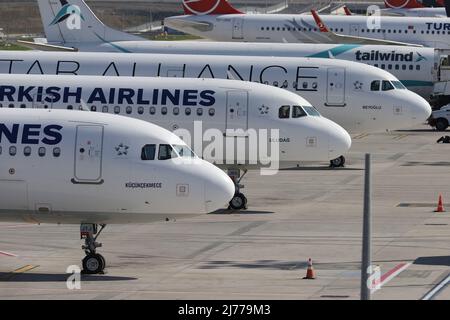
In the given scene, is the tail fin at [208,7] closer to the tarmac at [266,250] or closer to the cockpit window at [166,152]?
the tarmac at [266,250]

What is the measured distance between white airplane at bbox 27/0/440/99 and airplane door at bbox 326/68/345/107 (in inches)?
557

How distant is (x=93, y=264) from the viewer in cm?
3719

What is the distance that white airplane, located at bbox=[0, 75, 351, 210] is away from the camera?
4969 cm

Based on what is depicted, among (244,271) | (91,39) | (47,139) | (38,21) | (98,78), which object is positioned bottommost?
(244,271)

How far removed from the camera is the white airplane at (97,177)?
37.0 m

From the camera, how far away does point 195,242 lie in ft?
140

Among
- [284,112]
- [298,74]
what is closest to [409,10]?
[298,74]

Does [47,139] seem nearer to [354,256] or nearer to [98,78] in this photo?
[354,256]

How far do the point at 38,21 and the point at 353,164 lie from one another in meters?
113

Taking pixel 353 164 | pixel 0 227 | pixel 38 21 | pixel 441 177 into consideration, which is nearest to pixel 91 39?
pixel 353 164

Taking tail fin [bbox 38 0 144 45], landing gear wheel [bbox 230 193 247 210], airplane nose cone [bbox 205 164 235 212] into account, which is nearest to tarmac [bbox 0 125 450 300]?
landing gear wheel [bbox 230 193 247 210]

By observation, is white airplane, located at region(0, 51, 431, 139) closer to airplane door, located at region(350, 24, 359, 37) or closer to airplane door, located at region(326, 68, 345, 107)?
airplane door, located at region(326, 68, 345, 107)

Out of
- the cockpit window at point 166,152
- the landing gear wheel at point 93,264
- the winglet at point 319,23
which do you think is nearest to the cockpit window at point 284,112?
the cockpit window at point 166,152

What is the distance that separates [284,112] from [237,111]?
5.58 ft
